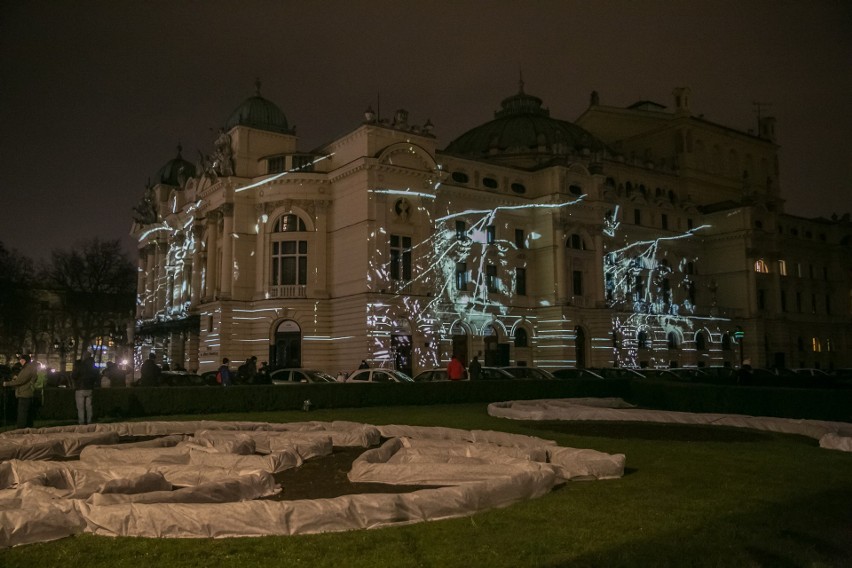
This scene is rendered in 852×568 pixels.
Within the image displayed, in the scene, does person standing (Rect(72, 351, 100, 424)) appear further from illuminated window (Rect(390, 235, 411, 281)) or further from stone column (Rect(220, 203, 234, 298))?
stone column (Rect(220, 203, 234, 298))

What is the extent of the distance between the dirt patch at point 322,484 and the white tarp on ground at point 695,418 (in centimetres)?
972

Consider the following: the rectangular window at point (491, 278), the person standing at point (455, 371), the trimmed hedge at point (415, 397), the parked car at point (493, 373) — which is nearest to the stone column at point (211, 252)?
the rectangular window at point (491, 278)

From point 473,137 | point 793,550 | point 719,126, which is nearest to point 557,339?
point 473,137

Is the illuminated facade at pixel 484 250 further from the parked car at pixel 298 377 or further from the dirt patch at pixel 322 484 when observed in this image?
the dirt patch at pixel 322 484

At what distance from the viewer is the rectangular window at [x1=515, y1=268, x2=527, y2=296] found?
53.8 m

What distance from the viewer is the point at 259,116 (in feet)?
166

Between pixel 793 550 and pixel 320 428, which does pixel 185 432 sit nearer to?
pixel 320 428

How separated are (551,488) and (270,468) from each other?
4.65 metres

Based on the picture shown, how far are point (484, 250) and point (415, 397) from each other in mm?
24613

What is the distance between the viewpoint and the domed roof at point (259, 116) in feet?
165

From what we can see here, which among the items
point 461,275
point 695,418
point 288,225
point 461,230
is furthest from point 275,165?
point 695,418

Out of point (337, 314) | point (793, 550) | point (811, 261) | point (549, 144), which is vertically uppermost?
point (549, 144)

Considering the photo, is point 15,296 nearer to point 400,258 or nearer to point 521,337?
point 400,258

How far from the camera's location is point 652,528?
8.09 m
